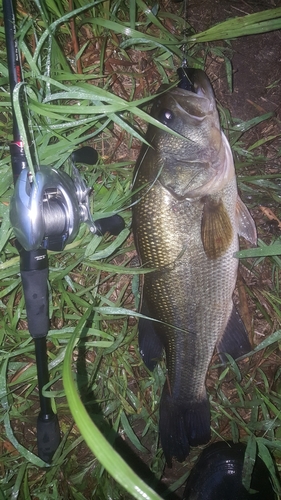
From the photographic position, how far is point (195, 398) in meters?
1.87

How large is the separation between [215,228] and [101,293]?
73 cm

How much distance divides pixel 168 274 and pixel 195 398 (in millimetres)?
652

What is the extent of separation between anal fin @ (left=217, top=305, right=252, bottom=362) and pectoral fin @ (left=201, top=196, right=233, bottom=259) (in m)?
0.35

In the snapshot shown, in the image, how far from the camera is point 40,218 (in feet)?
4.84

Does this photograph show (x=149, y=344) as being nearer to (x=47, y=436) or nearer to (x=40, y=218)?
(x=47, y=436)

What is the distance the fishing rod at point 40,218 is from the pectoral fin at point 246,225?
545 millimetres

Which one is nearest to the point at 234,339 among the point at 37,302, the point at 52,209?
the point at 37,302

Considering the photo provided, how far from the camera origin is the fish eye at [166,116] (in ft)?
5.15

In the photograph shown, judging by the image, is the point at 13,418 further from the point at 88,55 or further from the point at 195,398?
the point at 88,55

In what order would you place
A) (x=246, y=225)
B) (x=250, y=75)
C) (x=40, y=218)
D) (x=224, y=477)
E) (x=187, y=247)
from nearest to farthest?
(x=40, y=218)
(x=187, y=247)
(x=246, y=225)
(x=250, y=75)
(x=224, y=477)

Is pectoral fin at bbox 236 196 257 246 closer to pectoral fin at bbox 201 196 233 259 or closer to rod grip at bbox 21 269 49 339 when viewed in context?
pectoral fin at bbox 201 196 233 259

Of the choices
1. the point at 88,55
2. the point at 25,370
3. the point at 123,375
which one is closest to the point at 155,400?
the point at 123,375

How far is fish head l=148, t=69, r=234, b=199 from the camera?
1559 mm

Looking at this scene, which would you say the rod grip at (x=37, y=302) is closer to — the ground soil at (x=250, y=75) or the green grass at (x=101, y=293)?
the green grass at (x=101, y=293)
